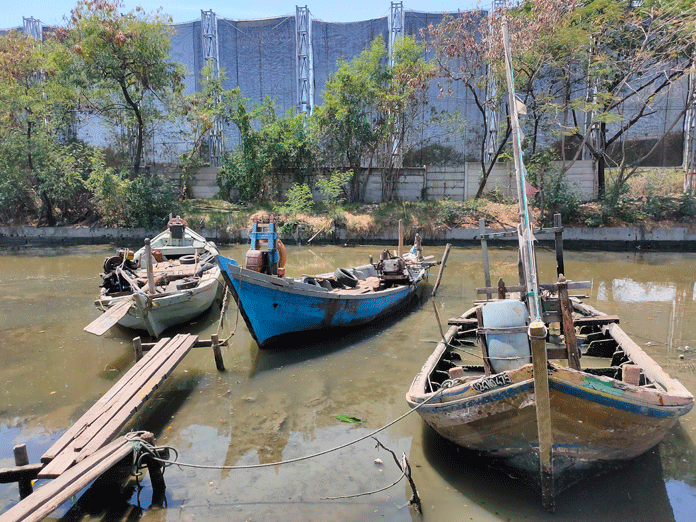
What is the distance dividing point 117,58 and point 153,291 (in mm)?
14913

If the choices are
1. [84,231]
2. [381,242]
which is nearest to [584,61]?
[381,242]

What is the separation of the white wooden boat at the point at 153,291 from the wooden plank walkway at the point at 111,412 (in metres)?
1.26

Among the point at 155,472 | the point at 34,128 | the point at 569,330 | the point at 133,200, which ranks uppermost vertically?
the point at 34,128

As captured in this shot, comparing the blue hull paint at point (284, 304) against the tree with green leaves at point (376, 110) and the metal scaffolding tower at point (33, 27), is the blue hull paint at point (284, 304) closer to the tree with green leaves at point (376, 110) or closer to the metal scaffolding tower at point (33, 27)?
the tree with green leaves at point (376, 110)

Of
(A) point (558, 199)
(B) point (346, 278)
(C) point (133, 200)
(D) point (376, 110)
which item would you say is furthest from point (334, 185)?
(B) point (346, 278)

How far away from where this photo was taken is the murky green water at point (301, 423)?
443 centimetres

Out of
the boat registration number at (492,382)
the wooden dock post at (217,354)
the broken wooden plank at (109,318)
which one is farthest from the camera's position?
the wooden dock post at (217,354)

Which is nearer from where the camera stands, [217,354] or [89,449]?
[89,449]

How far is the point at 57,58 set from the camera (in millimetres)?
19469

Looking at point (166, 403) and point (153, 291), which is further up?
point (153, 291)

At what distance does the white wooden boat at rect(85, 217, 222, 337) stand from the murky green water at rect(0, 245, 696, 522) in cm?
67

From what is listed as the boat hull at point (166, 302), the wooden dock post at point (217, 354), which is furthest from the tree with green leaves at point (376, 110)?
the wooden dock post at point (217, 354)

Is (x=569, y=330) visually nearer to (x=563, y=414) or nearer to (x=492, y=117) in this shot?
(x=563, y=414)

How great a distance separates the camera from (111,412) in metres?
5.18
